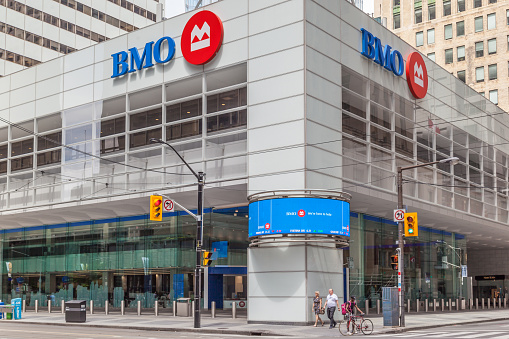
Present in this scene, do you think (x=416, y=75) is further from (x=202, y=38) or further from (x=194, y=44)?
(x=194, y=44)

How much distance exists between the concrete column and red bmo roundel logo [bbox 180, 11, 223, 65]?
1107 cm

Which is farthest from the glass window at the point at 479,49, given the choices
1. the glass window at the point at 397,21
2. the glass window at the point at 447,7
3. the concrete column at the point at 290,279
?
the concrete column at the point at 290,279

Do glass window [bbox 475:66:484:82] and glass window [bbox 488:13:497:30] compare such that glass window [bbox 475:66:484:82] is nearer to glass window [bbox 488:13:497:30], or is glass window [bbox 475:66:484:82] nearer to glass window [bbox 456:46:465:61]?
glass window [bbox 456:46:465:61]

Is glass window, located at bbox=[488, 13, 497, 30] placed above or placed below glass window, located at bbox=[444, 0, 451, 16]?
below

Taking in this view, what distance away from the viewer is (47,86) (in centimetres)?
4650

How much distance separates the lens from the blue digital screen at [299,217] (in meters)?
32.4

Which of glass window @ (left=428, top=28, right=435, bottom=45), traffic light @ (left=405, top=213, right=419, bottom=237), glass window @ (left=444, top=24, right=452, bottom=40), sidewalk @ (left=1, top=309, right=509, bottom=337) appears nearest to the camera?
sidewalk @ (left=1, top=309, right=509, bottom=337)

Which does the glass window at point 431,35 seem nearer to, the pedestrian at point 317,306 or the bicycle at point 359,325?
the pedestrian at point 317,306

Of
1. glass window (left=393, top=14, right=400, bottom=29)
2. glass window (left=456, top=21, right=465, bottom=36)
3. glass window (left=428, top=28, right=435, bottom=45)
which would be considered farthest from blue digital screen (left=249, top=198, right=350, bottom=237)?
glass window (left=393, top=14, right=400, bottom=29)

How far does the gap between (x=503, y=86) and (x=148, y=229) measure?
55.3m

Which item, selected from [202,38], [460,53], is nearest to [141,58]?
[202,38]

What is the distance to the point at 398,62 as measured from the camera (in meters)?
41.8

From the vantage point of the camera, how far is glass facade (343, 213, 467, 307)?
3941 cm

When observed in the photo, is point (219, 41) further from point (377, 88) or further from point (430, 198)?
point (430, 198)
